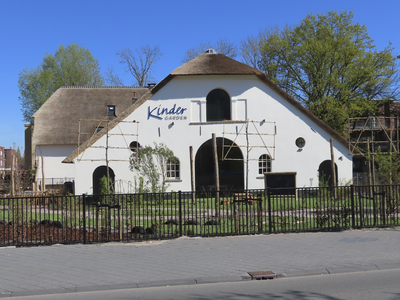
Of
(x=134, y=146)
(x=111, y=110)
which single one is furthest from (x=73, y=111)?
(x=134, y=146)

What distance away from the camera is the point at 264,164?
84.7 ft

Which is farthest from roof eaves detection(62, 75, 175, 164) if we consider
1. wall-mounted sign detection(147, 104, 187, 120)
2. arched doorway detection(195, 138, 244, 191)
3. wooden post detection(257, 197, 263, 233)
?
wooden post detection(257, 197, 263, 233)

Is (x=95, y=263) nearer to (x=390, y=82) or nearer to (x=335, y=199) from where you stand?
(x=335, y=199)

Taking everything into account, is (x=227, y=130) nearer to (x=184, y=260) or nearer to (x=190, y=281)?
(x=184, y=260)

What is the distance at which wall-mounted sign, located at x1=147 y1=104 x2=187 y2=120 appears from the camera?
2517cm

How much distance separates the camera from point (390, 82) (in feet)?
117

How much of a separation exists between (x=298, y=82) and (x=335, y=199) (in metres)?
25.8

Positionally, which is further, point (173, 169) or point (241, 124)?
point (173, 169)

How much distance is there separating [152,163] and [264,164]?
276 inches

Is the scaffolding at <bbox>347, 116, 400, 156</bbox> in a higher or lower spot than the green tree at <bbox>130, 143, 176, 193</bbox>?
higher

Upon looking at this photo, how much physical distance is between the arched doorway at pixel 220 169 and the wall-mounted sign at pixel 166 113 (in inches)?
94.5

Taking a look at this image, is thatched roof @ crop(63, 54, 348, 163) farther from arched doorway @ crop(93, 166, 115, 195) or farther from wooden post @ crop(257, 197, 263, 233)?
wooden post @ crop(257, 197, 263, 233)

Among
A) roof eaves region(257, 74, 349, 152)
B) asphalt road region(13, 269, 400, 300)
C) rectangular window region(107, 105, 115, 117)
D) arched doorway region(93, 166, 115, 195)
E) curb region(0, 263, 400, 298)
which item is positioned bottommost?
asphalt road region(13, 269, 400, 300)

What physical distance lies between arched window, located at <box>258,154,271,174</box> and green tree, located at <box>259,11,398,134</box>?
34.4 ft
